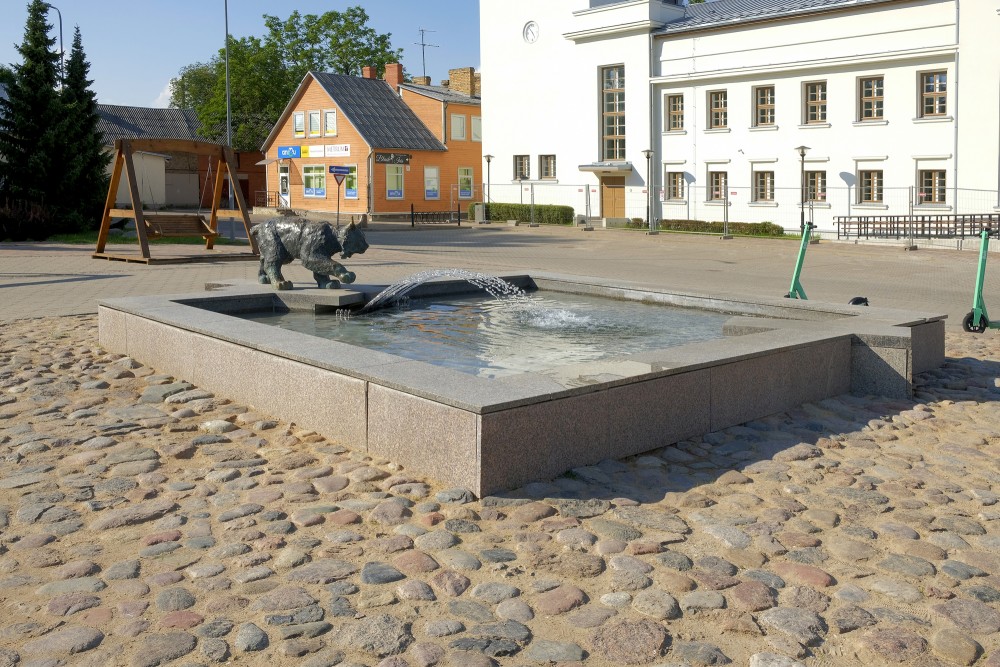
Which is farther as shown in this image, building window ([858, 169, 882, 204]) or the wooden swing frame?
building window ([858, 169, 882, 204])

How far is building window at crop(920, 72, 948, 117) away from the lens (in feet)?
113

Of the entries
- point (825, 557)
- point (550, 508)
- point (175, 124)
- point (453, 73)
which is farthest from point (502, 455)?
point (175, 124)

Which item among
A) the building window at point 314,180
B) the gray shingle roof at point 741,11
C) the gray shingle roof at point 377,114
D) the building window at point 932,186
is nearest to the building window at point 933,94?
the building window at point 932,186

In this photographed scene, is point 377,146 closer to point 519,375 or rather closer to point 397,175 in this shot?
point 397,175

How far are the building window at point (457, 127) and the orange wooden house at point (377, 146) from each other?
0.18 feet

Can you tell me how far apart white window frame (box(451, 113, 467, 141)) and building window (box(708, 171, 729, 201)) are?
18.8m

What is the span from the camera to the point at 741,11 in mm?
41594

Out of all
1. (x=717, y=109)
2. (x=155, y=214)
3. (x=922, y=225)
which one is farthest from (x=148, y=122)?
(x=922, y=225)

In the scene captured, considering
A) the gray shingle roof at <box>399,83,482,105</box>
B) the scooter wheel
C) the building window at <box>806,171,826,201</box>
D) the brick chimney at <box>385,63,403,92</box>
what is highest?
the brick chimney at <box>385,63,403,92</box>

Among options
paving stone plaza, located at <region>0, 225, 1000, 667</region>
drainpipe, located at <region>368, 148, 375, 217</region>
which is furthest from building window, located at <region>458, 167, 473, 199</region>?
paving stone plaza, located at <region>0, 225, 1000, 667</region>

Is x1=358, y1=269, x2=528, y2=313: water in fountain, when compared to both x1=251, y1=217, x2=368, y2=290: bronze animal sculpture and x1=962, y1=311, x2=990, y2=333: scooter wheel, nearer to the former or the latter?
x1=251, y1=217, x2=368, y2=290: bronze animal sculpture

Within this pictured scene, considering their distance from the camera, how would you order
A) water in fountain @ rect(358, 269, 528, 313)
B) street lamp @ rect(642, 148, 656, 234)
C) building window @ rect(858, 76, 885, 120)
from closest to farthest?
water in fountain @ rect(358, 269, 528, 313), building window @ rect(858, 76, 885, 120), street lamp @ rect(642, 148, 656, 234)

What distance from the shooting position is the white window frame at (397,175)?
53.4 meters

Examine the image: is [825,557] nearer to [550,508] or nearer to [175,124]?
[550,508]
